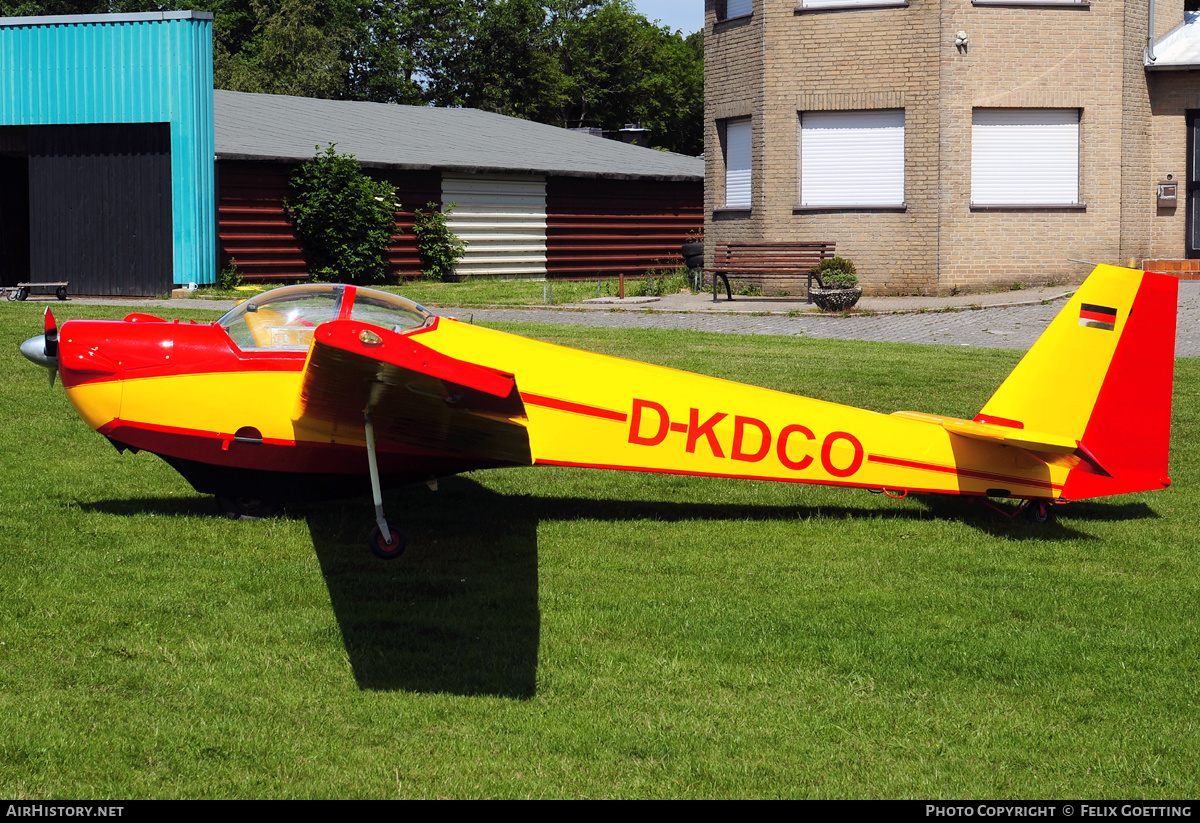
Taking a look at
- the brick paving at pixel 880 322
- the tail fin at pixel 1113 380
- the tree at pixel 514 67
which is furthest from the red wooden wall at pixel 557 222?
the tree at pixel 514 67

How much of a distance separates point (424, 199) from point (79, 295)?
911 cm

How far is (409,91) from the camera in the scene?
67125 mm

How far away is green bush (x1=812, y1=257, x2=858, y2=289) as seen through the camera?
21750mm

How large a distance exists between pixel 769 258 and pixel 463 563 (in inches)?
727

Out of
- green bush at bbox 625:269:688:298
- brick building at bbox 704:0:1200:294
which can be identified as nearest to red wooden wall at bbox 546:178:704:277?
green bush at bbox 625:269:688:298

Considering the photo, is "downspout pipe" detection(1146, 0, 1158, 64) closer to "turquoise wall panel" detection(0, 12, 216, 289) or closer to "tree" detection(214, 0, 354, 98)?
"turquoise wall panel" detection(0, 12, 216, 289)

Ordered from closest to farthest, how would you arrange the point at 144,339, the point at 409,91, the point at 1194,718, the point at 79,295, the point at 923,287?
the point at 1194,718
the point at 144,339
the point at 923,287
the point at 79,295
the point at 409,91

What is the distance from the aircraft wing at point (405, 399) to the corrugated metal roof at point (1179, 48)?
2229 cm

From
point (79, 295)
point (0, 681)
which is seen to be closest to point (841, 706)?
point (0, 681)

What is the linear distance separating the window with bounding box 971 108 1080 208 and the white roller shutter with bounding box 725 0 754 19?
545 cm

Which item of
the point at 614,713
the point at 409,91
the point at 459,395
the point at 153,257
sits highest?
the point at 409,91

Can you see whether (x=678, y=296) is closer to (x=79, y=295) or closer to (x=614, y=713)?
(x=79, y=295)

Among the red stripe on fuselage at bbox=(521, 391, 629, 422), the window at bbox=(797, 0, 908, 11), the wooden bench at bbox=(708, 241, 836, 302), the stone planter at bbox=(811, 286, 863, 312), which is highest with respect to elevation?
the window at bbox=(797, 0, 908, 11)

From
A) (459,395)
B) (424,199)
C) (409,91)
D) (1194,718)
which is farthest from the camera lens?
(409,91)
